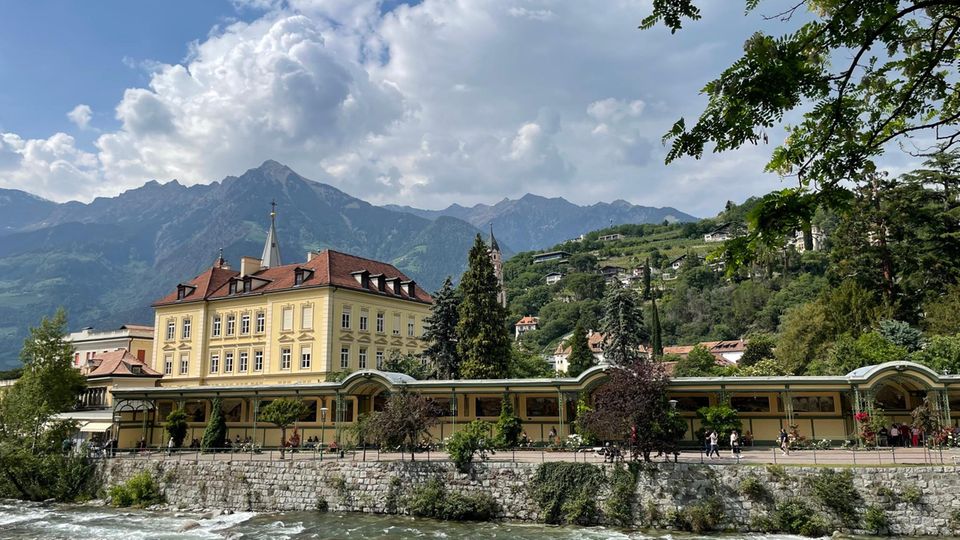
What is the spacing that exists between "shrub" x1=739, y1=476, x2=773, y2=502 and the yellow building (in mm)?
28119

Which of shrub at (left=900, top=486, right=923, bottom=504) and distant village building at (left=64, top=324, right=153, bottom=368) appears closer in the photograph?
shrub at (left=900, top=486, right=923, bottom=504)

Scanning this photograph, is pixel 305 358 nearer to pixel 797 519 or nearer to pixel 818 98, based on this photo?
pixel 797 519

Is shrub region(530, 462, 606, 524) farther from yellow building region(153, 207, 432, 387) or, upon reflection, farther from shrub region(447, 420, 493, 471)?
yellow building region(153, 207, 432, 387)

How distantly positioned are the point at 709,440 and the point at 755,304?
100 m

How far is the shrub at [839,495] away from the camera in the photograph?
22.3 m

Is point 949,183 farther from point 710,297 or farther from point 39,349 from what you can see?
point 710,297

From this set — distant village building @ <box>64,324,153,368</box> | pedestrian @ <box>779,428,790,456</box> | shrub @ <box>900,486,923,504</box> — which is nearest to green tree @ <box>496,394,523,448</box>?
pedestrian @ <box>779,428,790,456</box>

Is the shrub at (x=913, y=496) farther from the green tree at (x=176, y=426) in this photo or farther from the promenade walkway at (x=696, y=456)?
the green tree at (x=176, y=426)

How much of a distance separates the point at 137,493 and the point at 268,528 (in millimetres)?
9573

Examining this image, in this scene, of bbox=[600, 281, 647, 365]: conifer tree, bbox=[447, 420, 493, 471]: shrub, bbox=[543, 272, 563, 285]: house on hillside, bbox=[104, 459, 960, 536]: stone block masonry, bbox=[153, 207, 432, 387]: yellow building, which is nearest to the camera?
bbox=[104, 459, 960, 536]: stone block masonry

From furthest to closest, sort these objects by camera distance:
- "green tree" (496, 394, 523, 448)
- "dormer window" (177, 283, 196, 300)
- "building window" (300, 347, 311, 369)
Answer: "dormer window" (177, 283, 196, 300)
"building window" (300, 347, 311, 369)
"green tree" (496, 394, 523, 448)

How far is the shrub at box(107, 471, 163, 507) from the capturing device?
3117 cm

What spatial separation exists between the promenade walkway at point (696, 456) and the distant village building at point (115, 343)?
107 ft

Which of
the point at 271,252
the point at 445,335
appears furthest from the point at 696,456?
the point at 271,252
